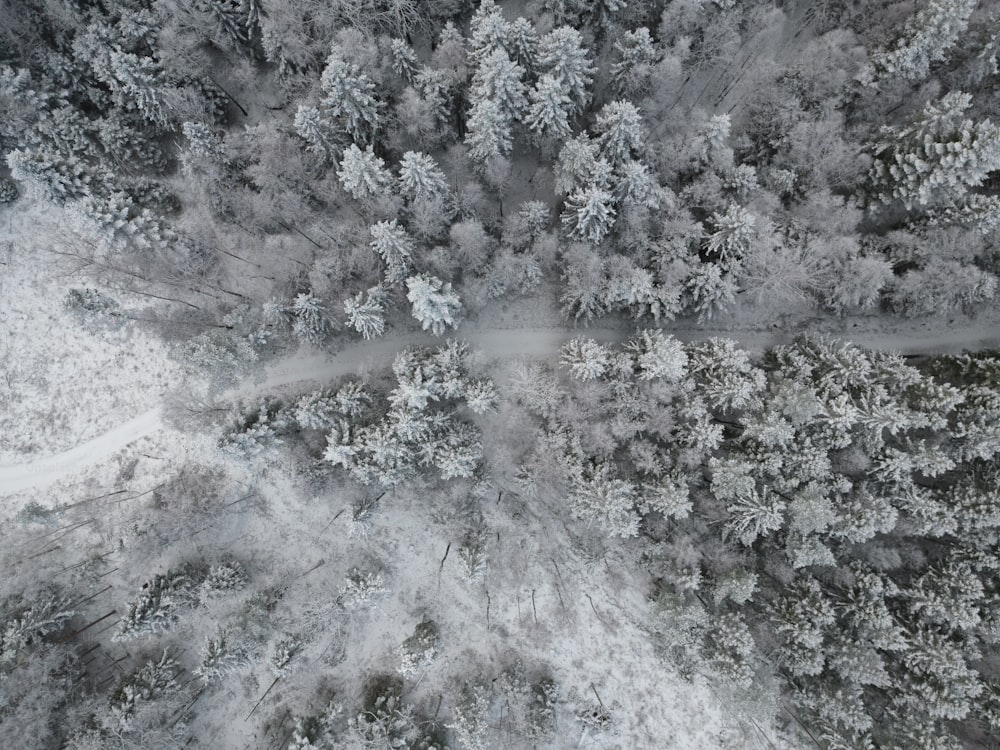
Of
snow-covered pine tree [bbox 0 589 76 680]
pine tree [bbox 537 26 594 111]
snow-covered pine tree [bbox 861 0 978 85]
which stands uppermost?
snow-covered pine tree [bbox 861 0 978 85]

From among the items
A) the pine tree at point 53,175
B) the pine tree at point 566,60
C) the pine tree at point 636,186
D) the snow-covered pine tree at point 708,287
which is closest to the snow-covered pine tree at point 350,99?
the pine tree at point 566,60

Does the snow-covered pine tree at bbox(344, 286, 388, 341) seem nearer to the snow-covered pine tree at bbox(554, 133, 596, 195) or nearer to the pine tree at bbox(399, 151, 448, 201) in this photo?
the pine tree at bbox(399, 151, 448, 201)

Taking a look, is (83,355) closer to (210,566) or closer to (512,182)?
(210,566)

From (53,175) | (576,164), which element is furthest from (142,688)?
(576,164)

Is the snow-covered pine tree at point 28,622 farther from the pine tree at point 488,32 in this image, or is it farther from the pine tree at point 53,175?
the pine tree at point 488,32

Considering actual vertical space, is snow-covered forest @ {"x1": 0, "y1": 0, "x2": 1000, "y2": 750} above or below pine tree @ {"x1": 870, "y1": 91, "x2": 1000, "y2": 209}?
below

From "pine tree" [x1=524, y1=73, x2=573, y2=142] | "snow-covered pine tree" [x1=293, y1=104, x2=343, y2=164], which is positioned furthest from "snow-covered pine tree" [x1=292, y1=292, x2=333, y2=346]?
"pine tree" [x1=524, y1=73, x2=573, y2=142]
